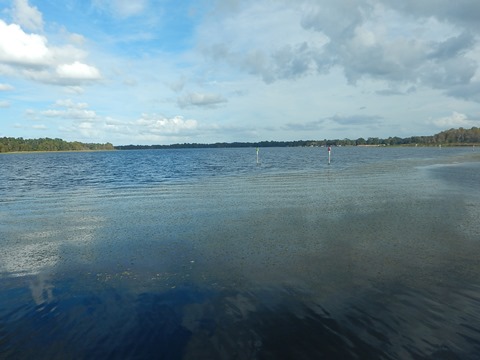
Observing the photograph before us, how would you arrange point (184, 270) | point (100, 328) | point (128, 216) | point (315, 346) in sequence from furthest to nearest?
point (128, 216), point (184, 270), point (100, 328), point (315, 346)

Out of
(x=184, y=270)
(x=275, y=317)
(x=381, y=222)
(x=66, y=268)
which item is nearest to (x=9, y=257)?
(x=66, y=268)

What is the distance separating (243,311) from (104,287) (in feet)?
14.1

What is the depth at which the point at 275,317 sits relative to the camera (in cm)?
832

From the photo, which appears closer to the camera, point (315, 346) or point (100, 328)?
point (315, 346)

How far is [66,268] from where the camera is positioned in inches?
465

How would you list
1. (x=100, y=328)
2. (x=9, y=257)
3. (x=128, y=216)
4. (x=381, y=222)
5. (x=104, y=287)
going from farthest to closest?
1. (x=128, y=216)
2. (x=381, y=222)
3. (x=9, y=257)
4. (x=104, y=287)
5. (x=100, y=328)

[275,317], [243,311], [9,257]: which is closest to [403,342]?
[275,317]

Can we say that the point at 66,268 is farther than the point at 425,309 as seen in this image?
Yes

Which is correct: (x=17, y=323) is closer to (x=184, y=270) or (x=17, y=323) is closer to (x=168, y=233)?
(x=184, y=270)

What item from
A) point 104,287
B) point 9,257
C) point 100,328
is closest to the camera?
point 100,328

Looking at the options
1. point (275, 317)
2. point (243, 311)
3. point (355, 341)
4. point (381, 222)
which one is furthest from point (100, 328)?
point (381, 222)

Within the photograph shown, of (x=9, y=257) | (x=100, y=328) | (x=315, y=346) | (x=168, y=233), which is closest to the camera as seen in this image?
(x=315, y=346)

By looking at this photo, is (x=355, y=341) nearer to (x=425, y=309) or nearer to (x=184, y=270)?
(x=425, y=309)

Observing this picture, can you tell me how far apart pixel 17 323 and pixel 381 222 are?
15.7 metres
